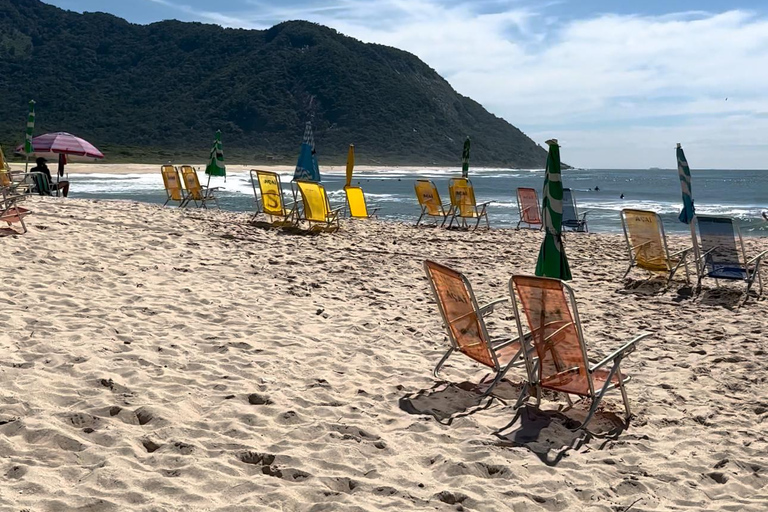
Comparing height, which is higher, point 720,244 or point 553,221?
point 553,221

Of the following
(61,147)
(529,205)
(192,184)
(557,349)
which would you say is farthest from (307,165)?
(557,349)

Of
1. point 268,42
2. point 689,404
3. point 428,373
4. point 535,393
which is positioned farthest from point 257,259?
point 268,42

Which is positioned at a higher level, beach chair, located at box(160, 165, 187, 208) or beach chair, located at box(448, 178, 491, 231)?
beach chair, located at box(160, 165, 187, 208)

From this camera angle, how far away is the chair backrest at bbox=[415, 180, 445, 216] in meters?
13.3

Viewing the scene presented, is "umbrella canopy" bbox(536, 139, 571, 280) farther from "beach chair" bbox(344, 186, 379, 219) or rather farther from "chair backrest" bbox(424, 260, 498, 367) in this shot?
"beach chair" bbox(344, 186, 379, 219)

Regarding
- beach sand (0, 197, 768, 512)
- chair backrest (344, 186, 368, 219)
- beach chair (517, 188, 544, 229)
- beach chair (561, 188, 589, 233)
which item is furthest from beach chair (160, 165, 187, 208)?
beach chair (561, 188, 589, 233)

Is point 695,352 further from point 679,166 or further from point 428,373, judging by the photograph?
point 679,166

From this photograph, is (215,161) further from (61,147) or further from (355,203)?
(355,203)

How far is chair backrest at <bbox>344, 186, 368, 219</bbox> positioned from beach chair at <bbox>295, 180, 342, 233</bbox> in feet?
5.58

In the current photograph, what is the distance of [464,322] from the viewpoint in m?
4.14

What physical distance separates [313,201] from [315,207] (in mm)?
90

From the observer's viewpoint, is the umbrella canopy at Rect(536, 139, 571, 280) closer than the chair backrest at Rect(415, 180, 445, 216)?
Yes

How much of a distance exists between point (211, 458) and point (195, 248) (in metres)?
5.29

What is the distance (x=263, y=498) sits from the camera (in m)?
2.77
